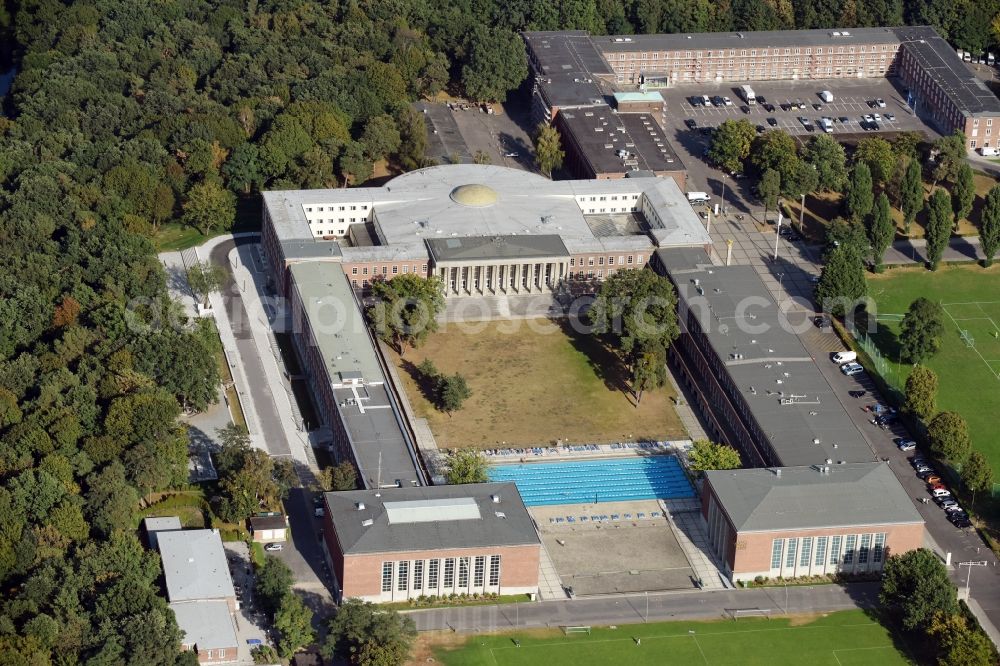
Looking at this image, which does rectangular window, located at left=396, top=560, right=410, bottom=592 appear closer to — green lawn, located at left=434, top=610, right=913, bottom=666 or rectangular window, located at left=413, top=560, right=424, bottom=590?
rectangular window, located at left=413, top=560, right=424, bottom=590

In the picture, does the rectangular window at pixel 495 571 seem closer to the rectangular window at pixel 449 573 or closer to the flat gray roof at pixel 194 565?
the rectangular window at pixel 449 573

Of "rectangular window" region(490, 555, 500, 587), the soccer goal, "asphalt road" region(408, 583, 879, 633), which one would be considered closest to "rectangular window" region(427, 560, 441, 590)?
"asphalt road" region(408, 583, 879, 633)

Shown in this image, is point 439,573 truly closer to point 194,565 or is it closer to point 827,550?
point 194,565

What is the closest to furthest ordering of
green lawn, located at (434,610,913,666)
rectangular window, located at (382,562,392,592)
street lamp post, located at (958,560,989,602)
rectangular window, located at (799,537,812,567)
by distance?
green lawn, located at (434,610,913,666) → rectangular window, located at (382,562,392,592) → street lamp post, located at (958,560,989,602) → rectangular window, located at (799,537,812,567)

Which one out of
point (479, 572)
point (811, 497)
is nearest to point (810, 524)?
point (811, 497)

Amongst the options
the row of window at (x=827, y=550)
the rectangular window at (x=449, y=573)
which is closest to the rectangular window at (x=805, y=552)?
the row of window at (x=827, y=550)

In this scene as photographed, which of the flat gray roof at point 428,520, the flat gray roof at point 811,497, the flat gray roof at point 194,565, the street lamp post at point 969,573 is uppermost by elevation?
the flat gray roof at point 428,520

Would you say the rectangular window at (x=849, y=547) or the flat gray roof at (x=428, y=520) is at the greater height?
the flat gray roof at (x=428, y=520)
